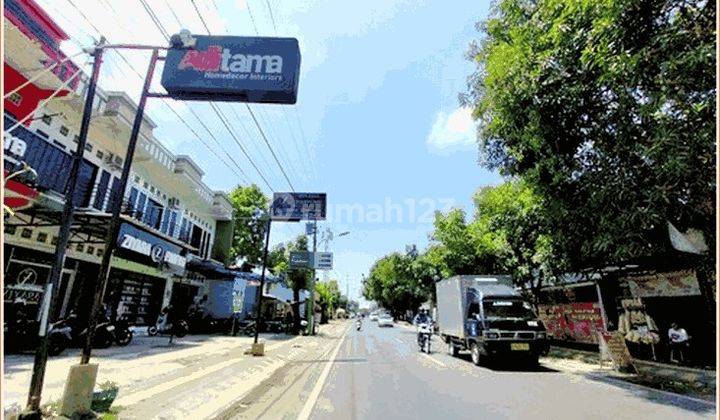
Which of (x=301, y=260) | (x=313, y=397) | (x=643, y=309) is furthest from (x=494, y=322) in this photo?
(x=301, y=260)

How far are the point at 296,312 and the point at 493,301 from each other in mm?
20819

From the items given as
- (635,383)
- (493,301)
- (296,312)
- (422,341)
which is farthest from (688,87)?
(296,312)

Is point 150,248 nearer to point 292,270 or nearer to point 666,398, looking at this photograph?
point 666,398

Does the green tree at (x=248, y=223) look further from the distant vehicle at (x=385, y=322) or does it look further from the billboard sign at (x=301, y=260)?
the distant vehicle at (x=385, y=322)

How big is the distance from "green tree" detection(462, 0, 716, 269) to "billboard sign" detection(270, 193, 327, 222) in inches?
688

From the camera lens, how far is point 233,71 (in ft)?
27.2

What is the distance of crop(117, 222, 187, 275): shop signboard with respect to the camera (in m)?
14.1

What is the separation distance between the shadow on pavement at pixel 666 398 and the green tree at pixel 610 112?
297 cm

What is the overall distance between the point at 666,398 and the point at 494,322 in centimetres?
528

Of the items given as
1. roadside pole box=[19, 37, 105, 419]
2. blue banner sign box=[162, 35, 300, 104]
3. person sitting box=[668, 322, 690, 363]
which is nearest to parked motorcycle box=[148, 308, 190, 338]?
blue banner sign box=[162, 35, 300, 104]

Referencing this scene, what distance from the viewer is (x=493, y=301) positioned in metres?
14.0

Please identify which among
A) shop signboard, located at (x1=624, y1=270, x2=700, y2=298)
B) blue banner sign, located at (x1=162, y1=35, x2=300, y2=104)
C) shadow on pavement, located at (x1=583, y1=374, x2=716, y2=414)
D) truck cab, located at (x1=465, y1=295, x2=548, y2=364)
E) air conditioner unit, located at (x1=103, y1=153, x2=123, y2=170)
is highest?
air conditioner unit, located at (x1=103, y1=153, x2=123, y2=170)

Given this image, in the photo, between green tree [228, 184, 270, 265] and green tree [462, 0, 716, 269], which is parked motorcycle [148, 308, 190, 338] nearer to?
green tree [462, 0, 716, 269]

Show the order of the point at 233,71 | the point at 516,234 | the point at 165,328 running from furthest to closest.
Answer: the point at 165,328 → the point at 516,234 → the point at 233,71
